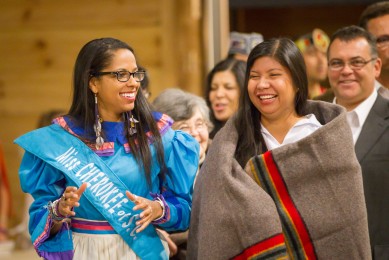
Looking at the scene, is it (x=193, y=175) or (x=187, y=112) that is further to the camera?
(x=187, y=112)

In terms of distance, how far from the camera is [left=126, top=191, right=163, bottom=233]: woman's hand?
2.46m

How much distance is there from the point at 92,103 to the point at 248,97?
538 mm

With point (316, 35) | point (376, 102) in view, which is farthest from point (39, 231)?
point (316, 35)

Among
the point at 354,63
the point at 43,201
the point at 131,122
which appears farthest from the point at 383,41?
the point at 43,201

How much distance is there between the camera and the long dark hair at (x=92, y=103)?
2.57 meters

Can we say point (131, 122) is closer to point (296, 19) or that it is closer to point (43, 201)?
point (43, 201)

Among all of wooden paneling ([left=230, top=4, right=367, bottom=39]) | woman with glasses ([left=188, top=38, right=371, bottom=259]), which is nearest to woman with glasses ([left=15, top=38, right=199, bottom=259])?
woman with glasses ([left=188, top=38, right=371, bottom=259])

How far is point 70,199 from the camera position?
2381 mm

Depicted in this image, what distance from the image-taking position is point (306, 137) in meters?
2.51

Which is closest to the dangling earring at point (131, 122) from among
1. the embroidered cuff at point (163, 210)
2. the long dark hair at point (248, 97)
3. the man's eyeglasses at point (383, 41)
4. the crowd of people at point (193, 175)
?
the crowd of people at point (193, 175)

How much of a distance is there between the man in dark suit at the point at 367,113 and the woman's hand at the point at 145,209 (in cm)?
91

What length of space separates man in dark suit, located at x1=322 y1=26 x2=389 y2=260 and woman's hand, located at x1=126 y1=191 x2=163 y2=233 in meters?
0.91

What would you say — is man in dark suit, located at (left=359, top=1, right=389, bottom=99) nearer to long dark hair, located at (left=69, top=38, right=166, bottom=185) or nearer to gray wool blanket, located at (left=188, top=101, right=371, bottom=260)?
gray wool blanket, located at (left=188, top=101, right=371, bottom=260)

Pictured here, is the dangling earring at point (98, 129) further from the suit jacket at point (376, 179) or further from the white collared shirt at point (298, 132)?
the suit jacket at point (376, 179)
